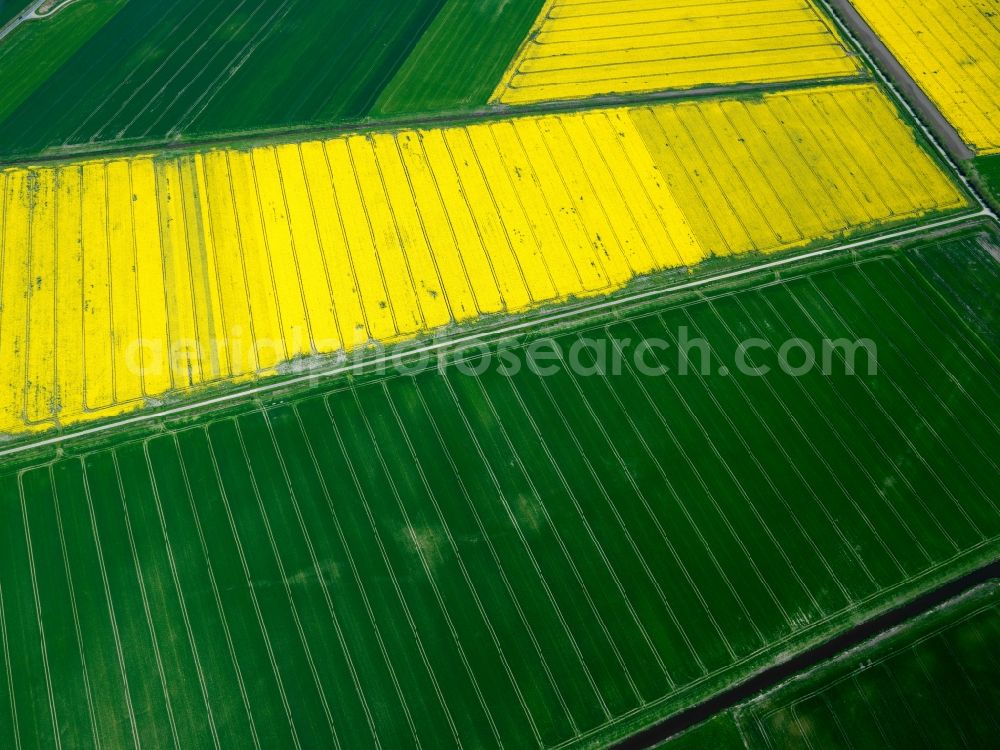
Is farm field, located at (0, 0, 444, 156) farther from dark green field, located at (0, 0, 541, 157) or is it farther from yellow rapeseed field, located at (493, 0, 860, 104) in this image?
yellow rapeseed field, located at (493, 0, 860, 104)

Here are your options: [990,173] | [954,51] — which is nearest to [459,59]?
[990,173]

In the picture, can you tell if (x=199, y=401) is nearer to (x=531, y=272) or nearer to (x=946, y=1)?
(x=531, y=272)

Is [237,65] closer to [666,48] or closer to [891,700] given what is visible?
[666,48]

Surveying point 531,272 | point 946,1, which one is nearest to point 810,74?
point 946,1

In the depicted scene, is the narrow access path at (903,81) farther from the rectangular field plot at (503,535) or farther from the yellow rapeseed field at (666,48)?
the rectangular field plot at (503,535)

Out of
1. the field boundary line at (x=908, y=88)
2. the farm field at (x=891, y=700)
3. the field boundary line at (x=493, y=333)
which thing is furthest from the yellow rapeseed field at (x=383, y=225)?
the farm field at (x=891, y=700)
